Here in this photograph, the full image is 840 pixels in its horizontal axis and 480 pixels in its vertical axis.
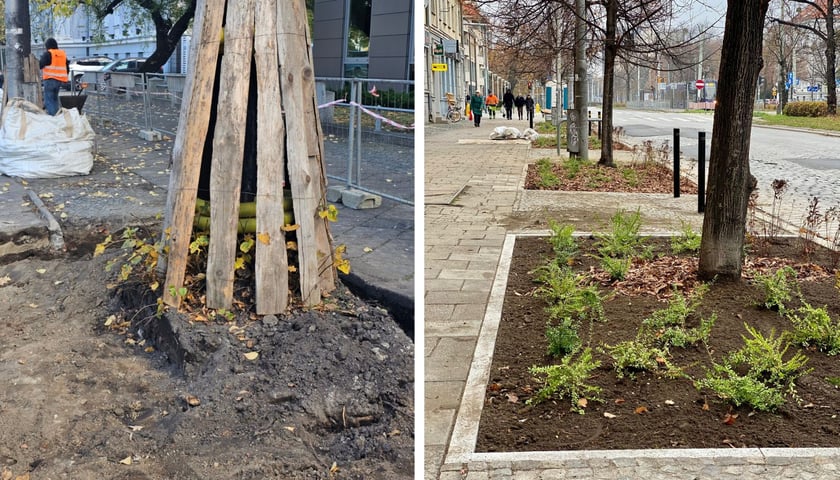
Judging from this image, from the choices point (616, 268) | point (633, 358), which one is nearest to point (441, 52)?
point (616, 268)

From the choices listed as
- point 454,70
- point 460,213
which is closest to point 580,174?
point 460,213

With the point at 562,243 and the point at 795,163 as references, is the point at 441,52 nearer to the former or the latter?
the point at 795,163

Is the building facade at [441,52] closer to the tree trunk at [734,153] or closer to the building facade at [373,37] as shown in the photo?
the tree trunk at [734,153]

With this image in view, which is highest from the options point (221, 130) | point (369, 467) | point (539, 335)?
point (221, 130)

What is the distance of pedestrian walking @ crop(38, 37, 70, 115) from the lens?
1.93 meters

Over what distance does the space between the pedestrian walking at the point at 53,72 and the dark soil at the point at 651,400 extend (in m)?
1.69

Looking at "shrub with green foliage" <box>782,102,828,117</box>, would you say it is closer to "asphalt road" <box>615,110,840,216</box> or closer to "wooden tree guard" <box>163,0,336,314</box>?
"asphalt road" <box>615,110,840,216</box>

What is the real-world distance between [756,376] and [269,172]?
2.08 m

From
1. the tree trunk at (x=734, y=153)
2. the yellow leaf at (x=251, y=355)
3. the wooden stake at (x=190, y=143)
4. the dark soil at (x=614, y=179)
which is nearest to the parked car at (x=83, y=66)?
the wooden stake at (x=190, y=143)

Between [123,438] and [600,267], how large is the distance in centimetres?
377

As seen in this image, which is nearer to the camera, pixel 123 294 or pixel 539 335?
pixel 123 294

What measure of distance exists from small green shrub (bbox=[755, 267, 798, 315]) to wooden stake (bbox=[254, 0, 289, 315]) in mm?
2716

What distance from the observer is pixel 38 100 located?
198cm

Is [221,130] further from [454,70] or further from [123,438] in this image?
[454,70]
